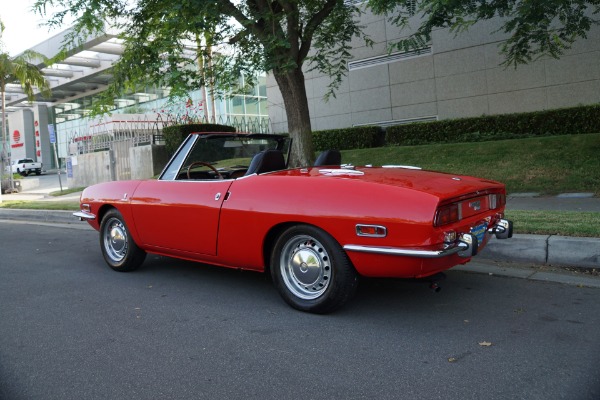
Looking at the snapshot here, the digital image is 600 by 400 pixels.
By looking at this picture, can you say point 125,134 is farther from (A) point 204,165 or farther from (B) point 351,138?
(A) point 204,165

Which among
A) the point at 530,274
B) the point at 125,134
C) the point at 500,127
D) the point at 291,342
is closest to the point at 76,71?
the point at 125,134

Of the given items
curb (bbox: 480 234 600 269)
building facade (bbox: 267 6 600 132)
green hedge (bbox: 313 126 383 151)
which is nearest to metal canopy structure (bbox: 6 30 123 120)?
green hedge (bbox: 313 126 383 151)

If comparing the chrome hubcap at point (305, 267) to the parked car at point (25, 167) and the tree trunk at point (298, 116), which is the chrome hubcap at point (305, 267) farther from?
the parked car at point (25, 167)

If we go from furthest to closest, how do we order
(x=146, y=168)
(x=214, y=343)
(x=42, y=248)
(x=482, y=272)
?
(x=146, y=168)
(x=42, y=248)
(x=482, y=272)
(x=214, y=343)

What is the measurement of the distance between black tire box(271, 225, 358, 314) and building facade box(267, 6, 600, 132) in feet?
38.2

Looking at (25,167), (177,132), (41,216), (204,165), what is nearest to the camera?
(204,165)

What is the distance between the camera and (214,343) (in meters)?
3.47

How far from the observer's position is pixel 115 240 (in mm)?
5695

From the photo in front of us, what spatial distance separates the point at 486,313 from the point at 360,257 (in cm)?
110

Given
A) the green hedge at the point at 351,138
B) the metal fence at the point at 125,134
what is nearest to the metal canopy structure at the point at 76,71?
the metal fence at the point at 125,134

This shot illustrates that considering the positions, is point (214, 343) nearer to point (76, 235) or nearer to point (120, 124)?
point (76, 235)

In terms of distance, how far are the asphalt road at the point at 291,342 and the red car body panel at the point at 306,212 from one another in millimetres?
434

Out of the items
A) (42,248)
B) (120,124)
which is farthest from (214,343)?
(120,124)

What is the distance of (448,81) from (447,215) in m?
14.1
